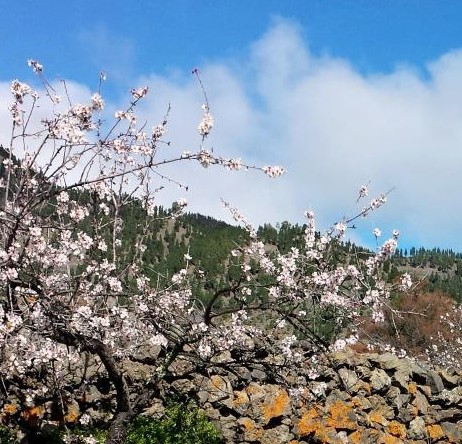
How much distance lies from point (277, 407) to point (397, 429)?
258 centimetres

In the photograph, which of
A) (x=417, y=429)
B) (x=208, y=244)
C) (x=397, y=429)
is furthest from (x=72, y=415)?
(x=208, y=244)

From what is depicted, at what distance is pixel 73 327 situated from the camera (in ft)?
17.9

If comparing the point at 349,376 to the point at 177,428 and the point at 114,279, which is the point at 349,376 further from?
the point at 114,279

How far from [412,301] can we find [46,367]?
33.4 meters

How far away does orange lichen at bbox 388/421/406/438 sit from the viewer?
10758 millimetres

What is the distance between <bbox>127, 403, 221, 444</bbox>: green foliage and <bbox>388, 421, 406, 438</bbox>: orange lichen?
3632 mm

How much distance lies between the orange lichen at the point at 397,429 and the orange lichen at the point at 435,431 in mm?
603

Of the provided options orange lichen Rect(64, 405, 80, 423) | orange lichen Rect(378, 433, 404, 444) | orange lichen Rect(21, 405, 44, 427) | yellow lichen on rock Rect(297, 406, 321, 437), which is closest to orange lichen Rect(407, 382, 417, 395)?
orange lichen Rect(378, 433, 404, 444)

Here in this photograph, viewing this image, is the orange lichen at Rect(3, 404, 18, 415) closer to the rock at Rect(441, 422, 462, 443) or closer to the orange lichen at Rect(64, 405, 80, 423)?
the orange lichen at Rect(64, 405, 80, 423)

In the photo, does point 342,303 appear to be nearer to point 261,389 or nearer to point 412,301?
point 261,389

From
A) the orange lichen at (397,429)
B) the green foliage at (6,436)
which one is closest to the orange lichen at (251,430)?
the orange lichen at (397,429)

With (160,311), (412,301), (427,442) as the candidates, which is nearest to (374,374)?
(427,442)

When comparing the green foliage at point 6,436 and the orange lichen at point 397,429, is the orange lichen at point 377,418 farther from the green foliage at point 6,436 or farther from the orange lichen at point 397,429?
the green foliage at point 6,436

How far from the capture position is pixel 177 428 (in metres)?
8.66
